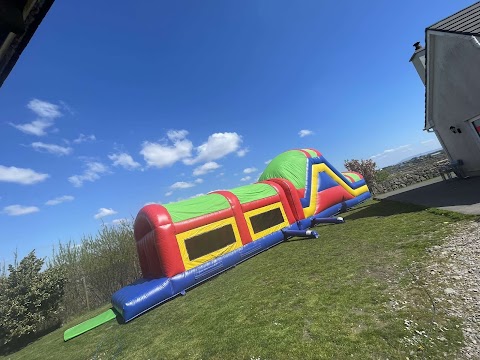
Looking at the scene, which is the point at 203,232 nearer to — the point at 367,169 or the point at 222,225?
the point at 222,225

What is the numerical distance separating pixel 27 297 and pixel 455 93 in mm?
21204

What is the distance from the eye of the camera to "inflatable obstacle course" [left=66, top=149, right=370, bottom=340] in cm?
1017

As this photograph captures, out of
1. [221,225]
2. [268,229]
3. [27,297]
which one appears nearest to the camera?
[27,297]

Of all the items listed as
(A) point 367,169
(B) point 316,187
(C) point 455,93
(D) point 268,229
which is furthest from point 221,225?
(A) point 367,169

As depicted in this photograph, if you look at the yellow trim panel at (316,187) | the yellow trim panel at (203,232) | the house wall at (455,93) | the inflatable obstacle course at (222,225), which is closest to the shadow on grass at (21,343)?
the inflatable obstacle course at (222,225)

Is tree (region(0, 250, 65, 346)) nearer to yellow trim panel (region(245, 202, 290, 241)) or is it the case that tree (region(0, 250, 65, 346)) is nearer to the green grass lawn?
the green grass lawn

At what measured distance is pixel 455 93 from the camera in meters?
12.9

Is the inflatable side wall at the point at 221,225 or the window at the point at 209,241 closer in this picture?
the inflatable side wall at the point at 221,225

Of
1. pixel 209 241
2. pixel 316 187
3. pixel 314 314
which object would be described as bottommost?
pixel 314 314

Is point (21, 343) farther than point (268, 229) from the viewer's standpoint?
No

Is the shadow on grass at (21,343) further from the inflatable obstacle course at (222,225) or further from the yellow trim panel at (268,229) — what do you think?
the yellow trim panel at (268,229)

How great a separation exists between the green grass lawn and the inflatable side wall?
0.78m

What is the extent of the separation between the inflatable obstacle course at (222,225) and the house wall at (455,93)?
6.80 metres

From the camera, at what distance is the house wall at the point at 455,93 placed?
36.9 ft
